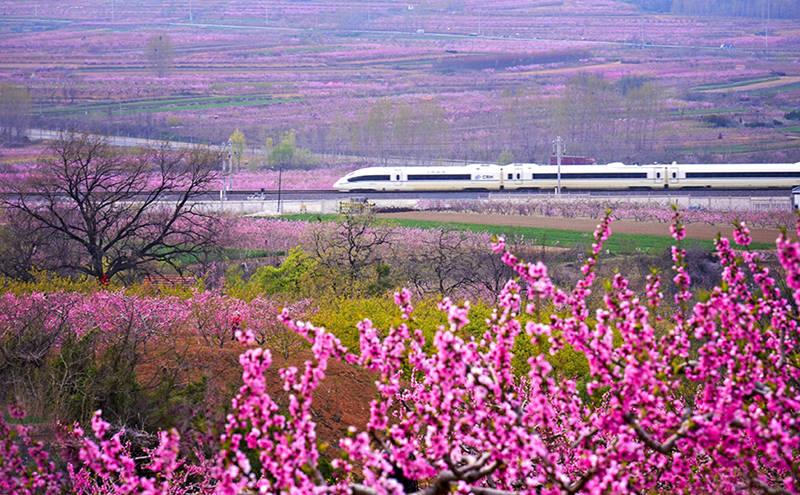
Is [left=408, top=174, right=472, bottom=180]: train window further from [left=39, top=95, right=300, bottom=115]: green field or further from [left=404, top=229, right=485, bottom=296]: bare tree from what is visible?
[left=39, top=95, right=300, bottom=115]: green field

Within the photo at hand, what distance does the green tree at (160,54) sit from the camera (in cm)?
13925

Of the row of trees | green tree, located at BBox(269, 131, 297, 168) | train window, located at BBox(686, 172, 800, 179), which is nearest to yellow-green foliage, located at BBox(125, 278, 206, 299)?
train window, located at BBox(686, 172, 800, 179)

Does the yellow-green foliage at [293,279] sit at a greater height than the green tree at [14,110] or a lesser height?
lesser

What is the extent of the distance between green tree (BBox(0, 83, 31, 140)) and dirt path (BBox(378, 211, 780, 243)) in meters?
60.6

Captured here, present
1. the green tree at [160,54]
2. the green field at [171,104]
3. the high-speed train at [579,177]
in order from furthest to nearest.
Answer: the green tree at [160,54], the green field at [171,104], the high-speed train at [579,177]

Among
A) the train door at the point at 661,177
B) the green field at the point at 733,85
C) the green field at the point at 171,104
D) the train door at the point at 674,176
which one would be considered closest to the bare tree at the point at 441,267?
the train door at the point at 661,177

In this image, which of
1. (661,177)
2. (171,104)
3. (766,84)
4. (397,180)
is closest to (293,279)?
(397,180)

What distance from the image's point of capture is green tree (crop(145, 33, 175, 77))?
457ft

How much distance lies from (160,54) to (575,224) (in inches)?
4114

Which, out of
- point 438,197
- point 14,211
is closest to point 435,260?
point 14,211

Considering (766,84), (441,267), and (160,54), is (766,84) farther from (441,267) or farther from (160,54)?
(441,267)

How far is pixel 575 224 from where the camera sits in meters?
51.7

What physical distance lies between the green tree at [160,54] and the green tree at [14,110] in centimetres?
3307

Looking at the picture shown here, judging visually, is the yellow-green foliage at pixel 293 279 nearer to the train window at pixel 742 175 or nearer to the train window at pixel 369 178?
the train window at pixel 369 178
